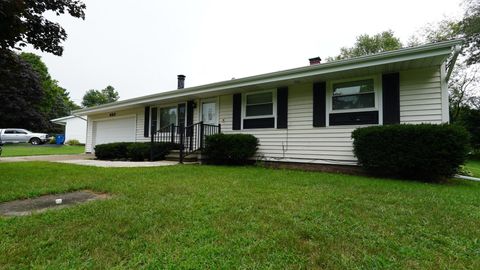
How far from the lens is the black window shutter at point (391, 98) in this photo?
5.89 metres

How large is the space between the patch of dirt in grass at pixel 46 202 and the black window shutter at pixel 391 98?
6049mm

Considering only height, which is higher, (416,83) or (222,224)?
(416,83)

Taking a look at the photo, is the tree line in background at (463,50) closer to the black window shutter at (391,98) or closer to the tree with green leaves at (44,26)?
the black window shutter at (391,98)

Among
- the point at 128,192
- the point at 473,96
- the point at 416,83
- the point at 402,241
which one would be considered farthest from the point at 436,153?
the point at 473,96

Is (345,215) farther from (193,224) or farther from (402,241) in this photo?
(193,224)

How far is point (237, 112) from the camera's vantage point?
852cm

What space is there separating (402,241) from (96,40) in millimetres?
16778

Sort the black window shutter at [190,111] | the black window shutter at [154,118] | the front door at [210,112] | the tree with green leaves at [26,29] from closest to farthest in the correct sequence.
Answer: the tree with green leaves at [26,29]
the front door at [210,112]
the black window shutter at [190,111]
the black window shutter at [154,118]

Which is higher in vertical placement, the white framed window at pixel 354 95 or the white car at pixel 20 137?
the white framed window at pixel 354 95

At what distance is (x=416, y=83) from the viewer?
577cm

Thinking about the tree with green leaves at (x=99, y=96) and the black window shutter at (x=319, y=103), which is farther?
the tree with green leaves at (x=99, y=96)

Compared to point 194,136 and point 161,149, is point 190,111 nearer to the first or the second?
point 194,136

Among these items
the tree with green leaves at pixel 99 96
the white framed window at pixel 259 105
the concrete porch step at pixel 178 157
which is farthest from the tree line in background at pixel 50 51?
the tree with green leaves at pixel 99 96

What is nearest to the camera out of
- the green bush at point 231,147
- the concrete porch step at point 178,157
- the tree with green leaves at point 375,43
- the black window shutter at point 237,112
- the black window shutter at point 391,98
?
the black window shutter at point 391,98
